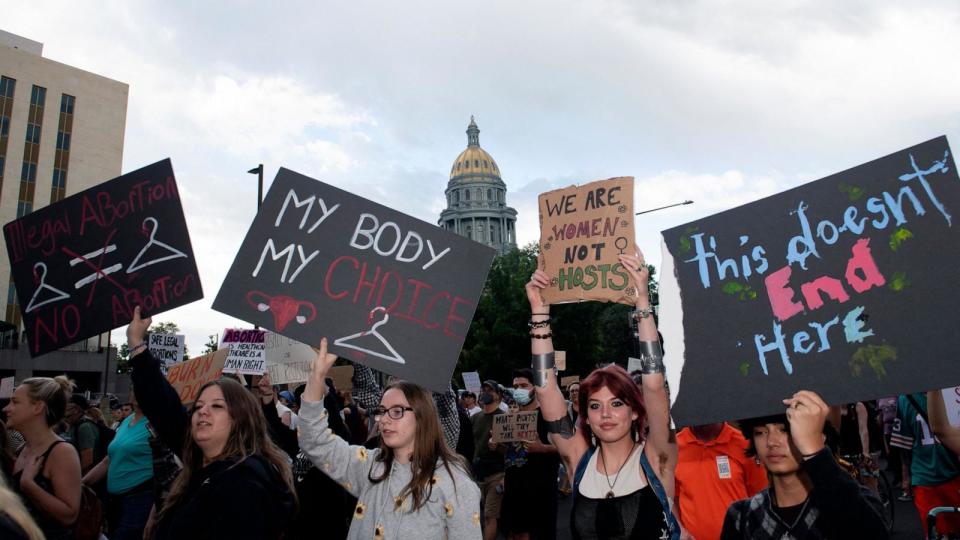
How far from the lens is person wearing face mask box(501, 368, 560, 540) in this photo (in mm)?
7844

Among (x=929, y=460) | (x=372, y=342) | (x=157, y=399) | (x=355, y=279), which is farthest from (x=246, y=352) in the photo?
(x=929, y=460)

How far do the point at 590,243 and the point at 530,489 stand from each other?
4319 mm

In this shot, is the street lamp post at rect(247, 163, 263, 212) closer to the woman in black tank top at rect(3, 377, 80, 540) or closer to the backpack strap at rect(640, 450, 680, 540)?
the woman in black tank top at rect(3, 377, 80, 540)

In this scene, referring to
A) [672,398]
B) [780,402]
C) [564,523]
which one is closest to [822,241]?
[780,402]

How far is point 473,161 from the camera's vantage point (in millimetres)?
131000

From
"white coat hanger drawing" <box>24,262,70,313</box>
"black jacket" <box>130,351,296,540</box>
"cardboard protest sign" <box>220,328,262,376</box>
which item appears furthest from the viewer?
"cardboard protest sign" <box>220,328,262,376</box>

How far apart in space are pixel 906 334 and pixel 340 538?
3717mm

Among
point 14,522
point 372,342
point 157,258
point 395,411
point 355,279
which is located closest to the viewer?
point 14,522

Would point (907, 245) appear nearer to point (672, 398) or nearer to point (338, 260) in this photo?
point (672, 398)

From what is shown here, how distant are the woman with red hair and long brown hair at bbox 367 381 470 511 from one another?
0.56 meters

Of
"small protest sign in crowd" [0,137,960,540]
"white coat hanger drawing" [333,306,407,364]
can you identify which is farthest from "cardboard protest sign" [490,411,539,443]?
"white coat hanger drawing" [333,306,407,364]

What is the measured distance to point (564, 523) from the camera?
11523mm

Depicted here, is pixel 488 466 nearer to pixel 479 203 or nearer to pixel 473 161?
pixel 479 203

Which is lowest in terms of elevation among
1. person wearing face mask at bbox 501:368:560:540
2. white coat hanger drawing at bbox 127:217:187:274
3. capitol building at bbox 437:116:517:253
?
person wearing face mask at bbox 501:368:560:540
